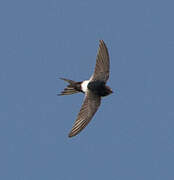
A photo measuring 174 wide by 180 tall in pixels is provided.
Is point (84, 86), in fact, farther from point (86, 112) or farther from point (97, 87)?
point (86, 112)

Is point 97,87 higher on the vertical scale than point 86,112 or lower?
higher

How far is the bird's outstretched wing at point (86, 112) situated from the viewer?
8.25m

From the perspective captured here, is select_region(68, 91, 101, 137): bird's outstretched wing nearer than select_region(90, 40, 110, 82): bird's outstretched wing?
Yes

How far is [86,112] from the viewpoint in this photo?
8477 millimetres

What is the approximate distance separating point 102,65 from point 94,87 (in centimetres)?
34

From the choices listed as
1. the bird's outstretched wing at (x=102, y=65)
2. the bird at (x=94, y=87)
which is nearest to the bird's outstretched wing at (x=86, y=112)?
the bird at (x=94, y=87)

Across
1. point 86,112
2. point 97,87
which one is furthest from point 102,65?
point 86,112

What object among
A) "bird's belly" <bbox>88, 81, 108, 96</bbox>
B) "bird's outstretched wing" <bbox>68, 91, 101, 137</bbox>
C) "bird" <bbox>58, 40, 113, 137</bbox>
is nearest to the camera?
"bird's outstretched wing" <bbox>68, 91, 101, 137</bbox>

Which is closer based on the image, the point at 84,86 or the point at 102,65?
the point at 102,65

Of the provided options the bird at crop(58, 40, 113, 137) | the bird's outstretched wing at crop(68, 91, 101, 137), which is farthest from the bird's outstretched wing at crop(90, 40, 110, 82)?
the bird's outstretched wing at crop(68, 91, 101, 137)

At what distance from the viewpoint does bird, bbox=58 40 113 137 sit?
847 cm

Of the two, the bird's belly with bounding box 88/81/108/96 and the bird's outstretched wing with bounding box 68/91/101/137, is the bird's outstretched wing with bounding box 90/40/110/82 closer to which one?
the bird's belly with bounding box 88/81/108/96

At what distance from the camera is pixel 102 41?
8500 mm

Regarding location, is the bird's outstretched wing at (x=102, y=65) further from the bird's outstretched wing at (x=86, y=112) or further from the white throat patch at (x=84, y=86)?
the bird's outstretched wing at (x=86, y=112)
